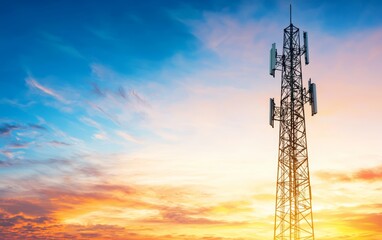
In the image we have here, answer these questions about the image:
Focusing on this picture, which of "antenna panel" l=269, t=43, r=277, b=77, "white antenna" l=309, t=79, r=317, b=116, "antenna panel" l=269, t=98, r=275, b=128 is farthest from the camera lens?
"antenna panel" l=269, t=43, r=277, b=77

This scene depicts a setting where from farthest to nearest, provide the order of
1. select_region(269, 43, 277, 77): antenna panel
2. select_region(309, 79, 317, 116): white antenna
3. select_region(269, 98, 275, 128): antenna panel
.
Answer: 1. select_region(269, 43, 277, 77): antenna panel
2. select_region(269, 98, 275, 128): antenna panel
3. select_region(309, 79, 317, 116): white antenna

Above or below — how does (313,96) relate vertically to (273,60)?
below

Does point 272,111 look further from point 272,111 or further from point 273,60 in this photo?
point 273,60

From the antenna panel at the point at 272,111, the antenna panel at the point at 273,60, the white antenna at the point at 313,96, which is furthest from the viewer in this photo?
the antenna panel at the point at 273,60

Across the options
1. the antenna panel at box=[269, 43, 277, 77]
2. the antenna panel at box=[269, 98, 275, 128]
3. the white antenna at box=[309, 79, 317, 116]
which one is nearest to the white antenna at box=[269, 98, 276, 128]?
the antenna panel at box=[269, 98, 275, 128]

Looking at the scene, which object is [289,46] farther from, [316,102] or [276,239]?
[276,239]

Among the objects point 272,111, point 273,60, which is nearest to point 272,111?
point 272,111

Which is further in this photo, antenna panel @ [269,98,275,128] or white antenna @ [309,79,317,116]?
antenna panel @ [269,98,275,128]

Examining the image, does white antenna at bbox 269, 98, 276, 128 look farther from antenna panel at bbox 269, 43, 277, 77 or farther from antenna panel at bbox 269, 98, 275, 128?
antenna panel at bbox 269, 43, 277, 77

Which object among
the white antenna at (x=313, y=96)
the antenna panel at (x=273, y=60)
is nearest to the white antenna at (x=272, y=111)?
the antenna panel at (x=273, y=60)

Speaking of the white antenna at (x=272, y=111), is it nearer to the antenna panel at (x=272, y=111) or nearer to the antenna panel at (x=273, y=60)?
the antenna panel at (x=272, y=111)

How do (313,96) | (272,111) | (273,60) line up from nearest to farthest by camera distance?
(313,96) < (272,111) < (273,60)

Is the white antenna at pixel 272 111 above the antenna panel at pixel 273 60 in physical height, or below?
below

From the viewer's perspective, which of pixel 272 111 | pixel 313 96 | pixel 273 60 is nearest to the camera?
pixel 313 96
